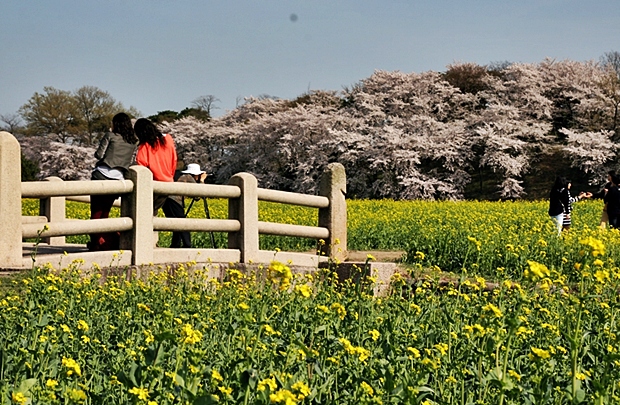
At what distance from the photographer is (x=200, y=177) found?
A: 37.5 ft

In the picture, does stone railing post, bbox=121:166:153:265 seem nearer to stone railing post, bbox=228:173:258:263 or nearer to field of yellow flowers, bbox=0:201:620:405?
field of yellow flowers, bbox=0:201:620:405

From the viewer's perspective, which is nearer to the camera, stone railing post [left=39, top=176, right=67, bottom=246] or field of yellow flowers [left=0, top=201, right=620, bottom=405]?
field of yellow flowers [left=0, top=201, right=620, bottom=405]

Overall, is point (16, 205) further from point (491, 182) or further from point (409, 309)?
point (491, 182)

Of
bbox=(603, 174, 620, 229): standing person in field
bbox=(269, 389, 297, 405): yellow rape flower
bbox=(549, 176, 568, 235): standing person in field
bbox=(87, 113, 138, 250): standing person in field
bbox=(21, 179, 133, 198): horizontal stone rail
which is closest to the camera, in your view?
bbox=(269, 389, 297, 405): yellow rape flower

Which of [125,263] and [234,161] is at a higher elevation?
[234,161]

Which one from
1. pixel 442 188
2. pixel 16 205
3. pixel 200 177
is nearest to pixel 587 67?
pixel 442 188

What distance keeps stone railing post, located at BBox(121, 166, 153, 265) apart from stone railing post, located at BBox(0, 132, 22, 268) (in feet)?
4.47

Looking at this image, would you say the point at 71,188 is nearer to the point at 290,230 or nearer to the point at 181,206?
the point at 181,206

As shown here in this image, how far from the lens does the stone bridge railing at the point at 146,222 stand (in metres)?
8.40

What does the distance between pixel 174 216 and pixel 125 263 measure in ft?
5.12

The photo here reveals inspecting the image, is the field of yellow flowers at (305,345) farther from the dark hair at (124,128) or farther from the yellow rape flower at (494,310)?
the dark hair at (124,128)

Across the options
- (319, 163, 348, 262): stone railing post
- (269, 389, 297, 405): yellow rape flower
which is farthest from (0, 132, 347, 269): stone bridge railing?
(269, 389, 297, 405): yellow rape flower

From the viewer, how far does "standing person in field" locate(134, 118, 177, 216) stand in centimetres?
1014

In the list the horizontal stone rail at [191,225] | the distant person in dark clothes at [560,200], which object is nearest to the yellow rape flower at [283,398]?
the horizontal stone rail at [191,225]
